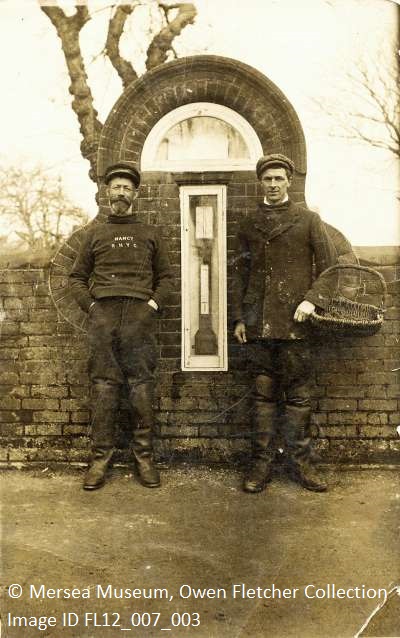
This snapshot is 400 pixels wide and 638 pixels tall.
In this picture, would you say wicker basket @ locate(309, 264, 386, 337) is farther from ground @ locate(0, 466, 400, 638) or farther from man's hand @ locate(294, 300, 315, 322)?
ground @ locate(0, 466, 400, 638)

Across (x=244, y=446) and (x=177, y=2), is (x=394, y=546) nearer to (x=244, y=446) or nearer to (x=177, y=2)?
(x=244, y=446)

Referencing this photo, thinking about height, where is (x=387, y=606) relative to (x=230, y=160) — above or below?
below

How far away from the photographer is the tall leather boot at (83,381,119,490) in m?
3.91

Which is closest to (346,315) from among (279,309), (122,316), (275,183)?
(279,309)

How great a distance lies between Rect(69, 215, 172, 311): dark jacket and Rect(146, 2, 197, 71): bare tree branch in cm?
222

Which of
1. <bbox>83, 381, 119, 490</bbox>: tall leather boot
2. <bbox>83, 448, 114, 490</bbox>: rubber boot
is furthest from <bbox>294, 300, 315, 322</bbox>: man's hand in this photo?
<bbox>83, 448, 114, 490</bbox>: rubber boot

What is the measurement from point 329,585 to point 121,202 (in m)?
2.73

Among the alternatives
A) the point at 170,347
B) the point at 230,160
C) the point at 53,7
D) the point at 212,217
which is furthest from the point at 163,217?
the point at 53,7

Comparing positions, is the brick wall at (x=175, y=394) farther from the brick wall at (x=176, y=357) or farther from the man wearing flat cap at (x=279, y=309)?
the man wearing flat cap at (x=279, y=309)

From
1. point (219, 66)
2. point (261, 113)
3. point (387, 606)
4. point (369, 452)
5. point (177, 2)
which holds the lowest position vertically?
point (387, 606)

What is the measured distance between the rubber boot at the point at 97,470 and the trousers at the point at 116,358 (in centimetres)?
5

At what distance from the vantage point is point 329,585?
104 inches

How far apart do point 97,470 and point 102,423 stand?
0.33 metres

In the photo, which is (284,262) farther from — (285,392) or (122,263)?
(122,263)
